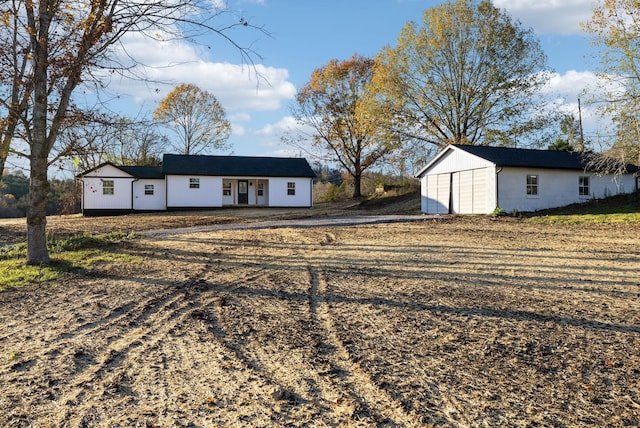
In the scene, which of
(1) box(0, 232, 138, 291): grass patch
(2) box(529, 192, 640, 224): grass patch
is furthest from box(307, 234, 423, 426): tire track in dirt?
(2) box(529, 192, 640, 224): grass patch

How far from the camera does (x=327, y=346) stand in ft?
13.5

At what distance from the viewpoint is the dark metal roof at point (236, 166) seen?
3117 centimetres

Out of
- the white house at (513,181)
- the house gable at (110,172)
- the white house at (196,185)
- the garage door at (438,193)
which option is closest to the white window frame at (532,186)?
the white house at (513,181)

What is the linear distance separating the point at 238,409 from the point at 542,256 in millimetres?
8161

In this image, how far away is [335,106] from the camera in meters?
39.3

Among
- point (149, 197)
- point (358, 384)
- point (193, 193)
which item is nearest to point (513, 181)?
point (193, 193)

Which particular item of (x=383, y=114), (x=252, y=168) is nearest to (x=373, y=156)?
(x=383, y=114)

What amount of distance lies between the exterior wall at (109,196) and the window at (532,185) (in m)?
24.0

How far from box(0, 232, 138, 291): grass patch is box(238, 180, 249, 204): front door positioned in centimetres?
2111

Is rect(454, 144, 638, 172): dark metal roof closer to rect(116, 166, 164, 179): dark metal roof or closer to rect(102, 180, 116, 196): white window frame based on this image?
rect(116, 166, 164, 179): dark metal roof

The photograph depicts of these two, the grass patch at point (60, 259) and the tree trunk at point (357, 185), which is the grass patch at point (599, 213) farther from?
the tree trunk at point (357, 185)

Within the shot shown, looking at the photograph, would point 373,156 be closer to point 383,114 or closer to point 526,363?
point 383,114

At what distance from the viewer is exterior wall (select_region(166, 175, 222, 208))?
100.0 feet

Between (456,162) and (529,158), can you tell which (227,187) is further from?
(529,158)
